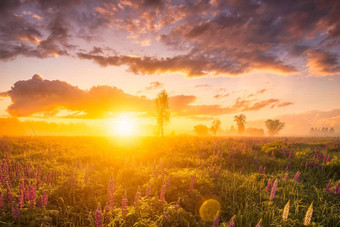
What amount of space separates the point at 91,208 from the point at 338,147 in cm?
1934

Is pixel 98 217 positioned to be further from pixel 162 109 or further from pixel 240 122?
pixel 240 122

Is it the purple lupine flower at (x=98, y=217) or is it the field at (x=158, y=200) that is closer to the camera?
the purple lupine flower at (x=98, y=217)

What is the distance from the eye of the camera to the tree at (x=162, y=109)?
36.7 meters

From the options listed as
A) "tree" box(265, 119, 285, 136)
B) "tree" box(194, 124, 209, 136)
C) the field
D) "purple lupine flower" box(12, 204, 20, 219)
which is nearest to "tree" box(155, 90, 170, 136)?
the field

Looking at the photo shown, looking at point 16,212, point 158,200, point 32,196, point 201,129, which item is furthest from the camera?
point 201,129

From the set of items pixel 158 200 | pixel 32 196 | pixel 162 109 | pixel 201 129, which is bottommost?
pixel 201 129

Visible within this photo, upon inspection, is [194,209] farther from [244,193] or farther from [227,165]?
[227,165]

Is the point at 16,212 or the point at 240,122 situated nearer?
the point at 16,212

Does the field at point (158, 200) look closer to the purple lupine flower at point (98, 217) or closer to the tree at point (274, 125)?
the purple lupine flower at point (98, 217)

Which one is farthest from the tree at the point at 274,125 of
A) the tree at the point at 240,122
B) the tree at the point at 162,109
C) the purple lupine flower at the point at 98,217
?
the purple lupine flower at the point at 98,217

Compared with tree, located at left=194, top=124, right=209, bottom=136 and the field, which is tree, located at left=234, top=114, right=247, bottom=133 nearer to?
tree, located at left=194, top=124, right=209, bottom=136

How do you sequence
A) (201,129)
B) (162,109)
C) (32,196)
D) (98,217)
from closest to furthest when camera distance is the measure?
(98,217), (32,196), (162,109), (201,129)

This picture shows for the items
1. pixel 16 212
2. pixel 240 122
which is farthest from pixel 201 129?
pixel 16 212

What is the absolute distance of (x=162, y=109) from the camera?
3716 centimetres
